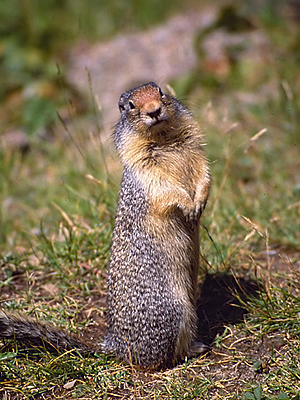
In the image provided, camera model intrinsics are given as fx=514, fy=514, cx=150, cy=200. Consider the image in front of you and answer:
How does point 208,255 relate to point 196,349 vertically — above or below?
above

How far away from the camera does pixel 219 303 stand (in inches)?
168

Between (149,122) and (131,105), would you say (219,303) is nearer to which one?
(149,122)

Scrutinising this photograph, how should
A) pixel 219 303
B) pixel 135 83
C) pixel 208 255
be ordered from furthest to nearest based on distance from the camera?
pixel 135 83
pixel 208 255
pixel 219 303

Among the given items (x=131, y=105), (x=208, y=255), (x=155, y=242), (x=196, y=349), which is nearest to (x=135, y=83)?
(x=208, y=255)

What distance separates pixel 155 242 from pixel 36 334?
1050 millimetres

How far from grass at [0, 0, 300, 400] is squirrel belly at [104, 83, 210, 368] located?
0.24 m

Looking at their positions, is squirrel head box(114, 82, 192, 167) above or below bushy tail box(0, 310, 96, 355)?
above

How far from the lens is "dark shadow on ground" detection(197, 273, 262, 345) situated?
3.97 meters

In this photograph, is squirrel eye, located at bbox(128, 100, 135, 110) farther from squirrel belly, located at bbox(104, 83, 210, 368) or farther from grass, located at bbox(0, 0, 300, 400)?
grass, located at bbox(0, 0, 300, 400)

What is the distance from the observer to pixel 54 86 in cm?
872

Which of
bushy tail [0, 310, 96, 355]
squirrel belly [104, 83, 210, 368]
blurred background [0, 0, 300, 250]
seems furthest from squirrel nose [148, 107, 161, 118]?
blurred background [0, 0, 300, 250]

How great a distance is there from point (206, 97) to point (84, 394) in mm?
5741

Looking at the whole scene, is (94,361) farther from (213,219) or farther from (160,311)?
(213,219)

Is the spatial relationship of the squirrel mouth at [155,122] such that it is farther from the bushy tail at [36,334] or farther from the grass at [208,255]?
the bushy tail at [36,334]
